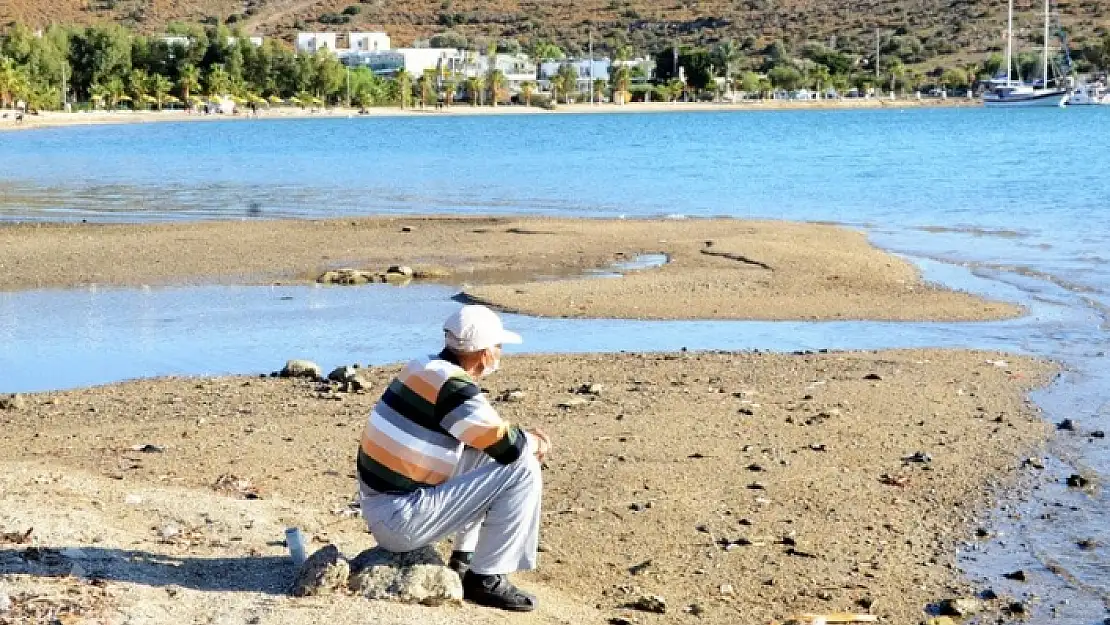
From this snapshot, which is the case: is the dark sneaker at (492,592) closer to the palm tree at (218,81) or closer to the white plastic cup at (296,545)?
the white plastic cup at (296,545)

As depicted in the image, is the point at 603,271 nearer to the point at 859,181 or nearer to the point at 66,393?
the point at 66,393

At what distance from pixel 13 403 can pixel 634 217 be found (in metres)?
20.3

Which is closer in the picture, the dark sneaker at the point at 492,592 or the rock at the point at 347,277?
the dark sneaker at the point at 492,592

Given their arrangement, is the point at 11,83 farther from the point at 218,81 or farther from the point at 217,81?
the point at 218,81

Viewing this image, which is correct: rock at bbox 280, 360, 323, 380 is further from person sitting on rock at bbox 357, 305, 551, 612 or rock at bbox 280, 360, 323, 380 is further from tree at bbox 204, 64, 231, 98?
tree at bbox 204, 64, 231, 98

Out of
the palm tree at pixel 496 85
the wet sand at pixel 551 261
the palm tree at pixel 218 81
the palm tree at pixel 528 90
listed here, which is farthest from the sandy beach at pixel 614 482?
the palm tree at pixel 528 90

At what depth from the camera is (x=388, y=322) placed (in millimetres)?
16109

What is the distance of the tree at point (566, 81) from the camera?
18950cm

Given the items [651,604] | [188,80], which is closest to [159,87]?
[188,80]

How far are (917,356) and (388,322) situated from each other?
5.29 meters

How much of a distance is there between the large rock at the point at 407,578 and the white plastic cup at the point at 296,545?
1.05 feet

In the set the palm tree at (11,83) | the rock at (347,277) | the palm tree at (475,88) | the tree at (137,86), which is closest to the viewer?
the rock at (347,277)

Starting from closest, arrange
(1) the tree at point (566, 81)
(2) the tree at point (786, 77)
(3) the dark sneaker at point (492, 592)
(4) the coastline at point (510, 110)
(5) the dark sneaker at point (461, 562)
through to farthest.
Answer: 1. (3) the dark sneaker at point (492, 592)
2. (5) the dark sneaker at point (461, 562)
3. (4) the coastline at point (510, 110)
4. (1) the tree at point (566, 81)
5. (2) the tree at point (786, 77)

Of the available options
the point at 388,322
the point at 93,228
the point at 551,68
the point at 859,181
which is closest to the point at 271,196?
the point at 93,228
